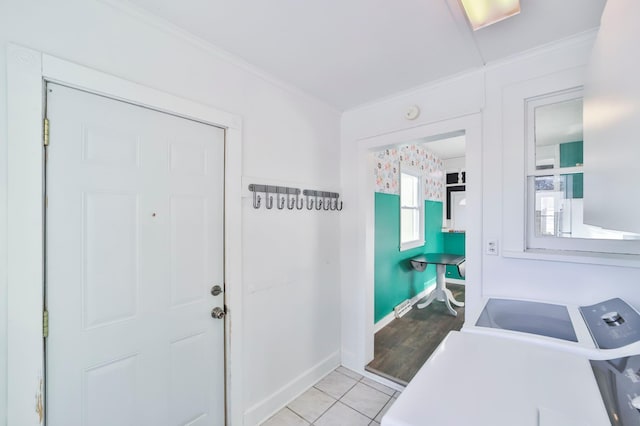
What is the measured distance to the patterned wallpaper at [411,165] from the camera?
339 cm

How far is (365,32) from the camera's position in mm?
1477

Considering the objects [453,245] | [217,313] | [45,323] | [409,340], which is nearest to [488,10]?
[217,313]

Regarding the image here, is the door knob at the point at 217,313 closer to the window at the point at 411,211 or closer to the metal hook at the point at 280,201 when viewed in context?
the metal hook at the point at 280,201

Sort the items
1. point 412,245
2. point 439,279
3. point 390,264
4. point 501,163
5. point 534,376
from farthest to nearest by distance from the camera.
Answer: point 412,245, point 439,279, point 390,264, point 501,163, point 534,376

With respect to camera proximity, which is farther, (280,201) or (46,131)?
(280,201)

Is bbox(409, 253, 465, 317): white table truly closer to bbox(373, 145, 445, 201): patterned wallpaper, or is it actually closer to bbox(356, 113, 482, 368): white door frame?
bbox(373, 145, 445, 201): patterned wallpaper

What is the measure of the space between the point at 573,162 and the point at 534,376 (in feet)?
4.40

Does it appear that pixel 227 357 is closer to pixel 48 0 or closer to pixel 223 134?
pixel 223 134

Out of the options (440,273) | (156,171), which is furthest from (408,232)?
(156,171)

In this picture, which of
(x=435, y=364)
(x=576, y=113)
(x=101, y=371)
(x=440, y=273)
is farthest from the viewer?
(x=440, y=273)

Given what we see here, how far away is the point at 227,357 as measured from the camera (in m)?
1.72

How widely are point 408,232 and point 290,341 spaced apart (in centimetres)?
286

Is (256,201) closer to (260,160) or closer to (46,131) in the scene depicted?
(260,160)

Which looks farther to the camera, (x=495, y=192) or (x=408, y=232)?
(x=408, y=232)
